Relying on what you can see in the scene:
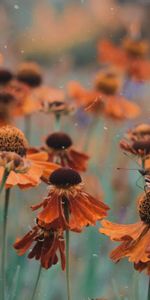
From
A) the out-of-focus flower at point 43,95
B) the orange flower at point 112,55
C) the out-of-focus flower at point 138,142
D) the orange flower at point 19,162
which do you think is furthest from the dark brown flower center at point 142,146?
the orange flower at point 112,55

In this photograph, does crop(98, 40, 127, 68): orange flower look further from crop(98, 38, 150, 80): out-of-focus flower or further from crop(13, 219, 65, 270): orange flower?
crop(13, 219, 65, 270): orange flower

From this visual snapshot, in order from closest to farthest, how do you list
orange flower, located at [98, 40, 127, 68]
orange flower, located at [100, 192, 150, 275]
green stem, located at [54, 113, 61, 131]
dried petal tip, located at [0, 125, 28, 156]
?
1. orange flower, located at [100, 192, 150, 275]
2. dried petal tip, located at [0, 125, 28, 156]
3. green stem, located at [54, 113, 61, 131]
4. orange flower, located at [98, 40, 127, 68]

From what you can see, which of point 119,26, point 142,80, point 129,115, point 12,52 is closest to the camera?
point 129,115

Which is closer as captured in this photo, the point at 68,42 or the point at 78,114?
the point at 78,114

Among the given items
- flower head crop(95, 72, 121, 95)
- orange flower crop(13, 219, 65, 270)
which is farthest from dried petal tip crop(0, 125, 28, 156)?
flower head crop(95, 72, 121, 95)

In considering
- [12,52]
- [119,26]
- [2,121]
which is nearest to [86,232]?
[2,121]

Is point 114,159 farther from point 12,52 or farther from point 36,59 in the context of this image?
point 36,59

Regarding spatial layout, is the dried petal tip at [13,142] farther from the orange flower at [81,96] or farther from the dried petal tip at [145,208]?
the orange flower at [81,96]
